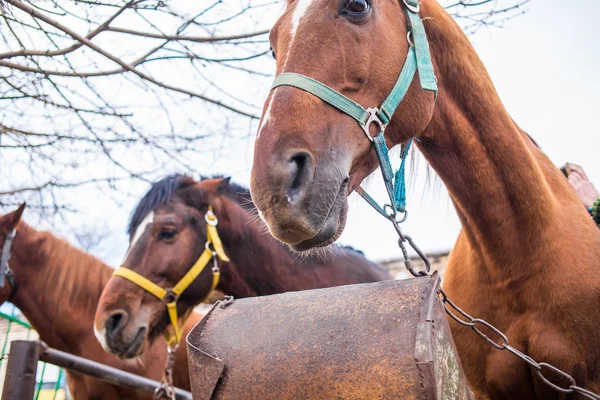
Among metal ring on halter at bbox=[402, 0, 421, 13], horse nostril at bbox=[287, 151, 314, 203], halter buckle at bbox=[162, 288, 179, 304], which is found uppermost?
metal ring on halter at bbox=[402, 0, 421, 13]

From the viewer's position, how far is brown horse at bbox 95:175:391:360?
3.97 m

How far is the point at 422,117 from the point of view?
2.10 m

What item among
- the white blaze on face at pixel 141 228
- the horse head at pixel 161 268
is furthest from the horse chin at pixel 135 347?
the white blaze on face at pixel 141 228

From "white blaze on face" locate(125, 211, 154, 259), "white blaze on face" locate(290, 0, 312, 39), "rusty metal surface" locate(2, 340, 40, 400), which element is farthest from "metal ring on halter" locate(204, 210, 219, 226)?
"white blaze on face" locate(290, 0, 312, 39)

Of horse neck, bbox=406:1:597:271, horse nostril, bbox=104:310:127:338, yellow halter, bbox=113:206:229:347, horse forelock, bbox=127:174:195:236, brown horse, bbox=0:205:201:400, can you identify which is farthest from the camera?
brown horse, bbox=0:205:201:400

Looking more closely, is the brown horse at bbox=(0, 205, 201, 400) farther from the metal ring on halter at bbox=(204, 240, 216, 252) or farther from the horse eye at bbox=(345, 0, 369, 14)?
the horse eye at bbox=(345, 0, 369, 14)

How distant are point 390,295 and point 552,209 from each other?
1.19 meters

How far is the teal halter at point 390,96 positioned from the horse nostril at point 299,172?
0.83 feet

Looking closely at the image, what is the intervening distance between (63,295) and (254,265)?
5.97ft

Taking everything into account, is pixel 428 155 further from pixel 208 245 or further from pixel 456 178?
pixel 208 245

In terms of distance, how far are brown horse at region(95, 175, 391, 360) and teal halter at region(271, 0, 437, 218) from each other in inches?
78.8

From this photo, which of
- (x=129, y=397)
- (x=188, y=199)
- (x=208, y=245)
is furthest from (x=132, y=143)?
(x=129, y=397)

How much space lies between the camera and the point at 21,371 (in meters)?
2.51

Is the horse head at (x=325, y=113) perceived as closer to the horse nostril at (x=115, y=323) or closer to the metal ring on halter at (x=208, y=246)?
the metal ring on halter at (x=208, y=246)
